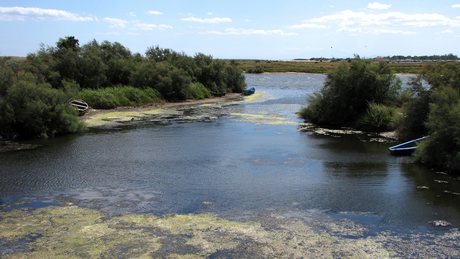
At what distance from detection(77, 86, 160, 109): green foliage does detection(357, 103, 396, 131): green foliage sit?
23.1 m

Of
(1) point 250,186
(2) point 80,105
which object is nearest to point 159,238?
(1) point 250,186

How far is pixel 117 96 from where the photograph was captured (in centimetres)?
3516

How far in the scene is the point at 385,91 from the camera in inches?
1026

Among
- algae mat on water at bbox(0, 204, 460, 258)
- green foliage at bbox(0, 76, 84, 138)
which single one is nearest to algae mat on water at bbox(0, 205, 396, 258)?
algae mat on water at bbox(0, 204, 460, 258)

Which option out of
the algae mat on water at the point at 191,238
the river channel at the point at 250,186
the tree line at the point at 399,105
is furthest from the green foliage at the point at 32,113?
the tree line at the point at 399,105

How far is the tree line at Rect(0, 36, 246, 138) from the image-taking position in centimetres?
2119

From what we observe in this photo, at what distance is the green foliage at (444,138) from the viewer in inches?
552

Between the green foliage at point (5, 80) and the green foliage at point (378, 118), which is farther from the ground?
the green foliage at point (5, 80)

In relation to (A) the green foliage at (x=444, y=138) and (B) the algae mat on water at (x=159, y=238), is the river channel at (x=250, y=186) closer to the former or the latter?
(B) the algae mat on water at (x=159, y=238)

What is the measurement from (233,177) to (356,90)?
16494mm

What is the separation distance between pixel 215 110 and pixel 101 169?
2202 cm

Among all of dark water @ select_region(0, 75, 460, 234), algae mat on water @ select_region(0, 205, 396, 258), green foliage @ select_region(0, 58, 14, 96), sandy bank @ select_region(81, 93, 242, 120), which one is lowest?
dark water @ select_region(0, 75, 460, 234)

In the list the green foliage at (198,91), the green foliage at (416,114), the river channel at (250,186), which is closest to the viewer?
the river channel at (250,186)

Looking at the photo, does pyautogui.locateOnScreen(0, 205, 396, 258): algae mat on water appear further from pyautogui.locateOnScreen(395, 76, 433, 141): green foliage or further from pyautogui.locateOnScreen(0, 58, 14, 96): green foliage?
pyautogui.locateOnScreen(0, 58, 14, 96): green foliage
